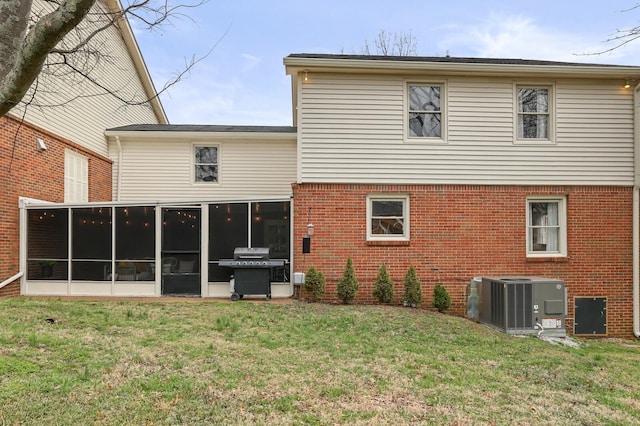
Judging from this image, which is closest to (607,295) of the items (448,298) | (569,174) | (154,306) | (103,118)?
(569,174)

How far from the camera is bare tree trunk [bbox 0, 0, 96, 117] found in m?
2.27

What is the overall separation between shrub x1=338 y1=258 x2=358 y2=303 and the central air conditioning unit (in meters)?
2.96

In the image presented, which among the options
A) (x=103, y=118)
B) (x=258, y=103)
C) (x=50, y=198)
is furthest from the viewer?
(x=258, y=103)

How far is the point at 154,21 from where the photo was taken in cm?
511

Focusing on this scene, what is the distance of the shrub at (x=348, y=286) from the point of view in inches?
351

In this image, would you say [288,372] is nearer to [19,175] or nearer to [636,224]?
[19,175]

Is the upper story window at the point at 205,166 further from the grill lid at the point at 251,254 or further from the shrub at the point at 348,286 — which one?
the shrub at the point at 348,286

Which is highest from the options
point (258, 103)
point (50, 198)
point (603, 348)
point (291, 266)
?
point (258, 103)

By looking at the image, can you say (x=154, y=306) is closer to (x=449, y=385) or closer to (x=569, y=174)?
(x=449, y=385)

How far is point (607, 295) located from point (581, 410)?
7092 mm

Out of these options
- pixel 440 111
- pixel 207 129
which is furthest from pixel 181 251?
pixel 440 111

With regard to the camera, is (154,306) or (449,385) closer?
(449,385)

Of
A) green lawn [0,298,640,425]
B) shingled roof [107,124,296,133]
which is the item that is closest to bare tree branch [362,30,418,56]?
shingled roof [107,124,296,133]

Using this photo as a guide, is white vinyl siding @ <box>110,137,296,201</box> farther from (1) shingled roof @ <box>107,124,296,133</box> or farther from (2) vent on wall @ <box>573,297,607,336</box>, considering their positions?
(2) vent on wall @ <box>573,297,607,336</box>
